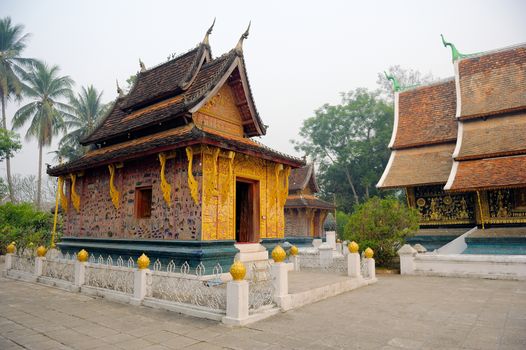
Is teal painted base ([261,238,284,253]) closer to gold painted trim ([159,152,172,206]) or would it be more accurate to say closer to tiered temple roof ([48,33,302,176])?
tiered temple roof ([48,33,302,176])

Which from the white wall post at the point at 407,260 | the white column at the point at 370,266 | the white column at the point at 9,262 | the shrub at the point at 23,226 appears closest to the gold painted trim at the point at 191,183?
the white column at the point at 370,266

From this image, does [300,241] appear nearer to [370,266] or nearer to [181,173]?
[370,266]

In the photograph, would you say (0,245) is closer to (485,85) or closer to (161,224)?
(161,224)

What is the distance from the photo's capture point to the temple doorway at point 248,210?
34.7 feet

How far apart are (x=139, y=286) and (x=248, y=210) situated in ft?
14.3

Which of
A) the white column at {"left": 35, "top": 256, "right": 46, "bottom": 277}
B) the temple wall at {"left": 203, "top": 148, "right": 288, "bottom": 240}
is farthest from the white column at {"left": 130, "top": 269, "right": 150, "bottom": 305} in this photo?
the white column at {"left": 35, "top": 256, "right": 46, "bottom": 277}

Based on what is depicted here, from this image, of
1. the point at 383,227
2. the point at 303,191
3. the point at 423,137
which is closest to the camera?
the point at 383,227

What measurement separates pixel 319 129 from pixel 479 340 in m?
37.7

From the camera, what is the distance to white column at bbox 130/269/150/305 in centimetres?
738

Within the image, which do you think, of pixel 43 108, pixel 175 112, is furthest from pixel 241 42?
pixel 43 108

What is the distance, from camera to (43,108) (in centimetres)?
3084

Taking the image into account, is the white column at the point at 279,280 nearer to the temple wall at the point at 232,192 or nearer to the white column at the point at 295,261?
the temple wall at the point at 232,192

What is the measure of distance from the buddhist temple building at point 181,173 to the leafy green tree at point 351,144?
2782 cm

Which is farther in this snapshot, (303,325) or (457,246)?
(457,246)
